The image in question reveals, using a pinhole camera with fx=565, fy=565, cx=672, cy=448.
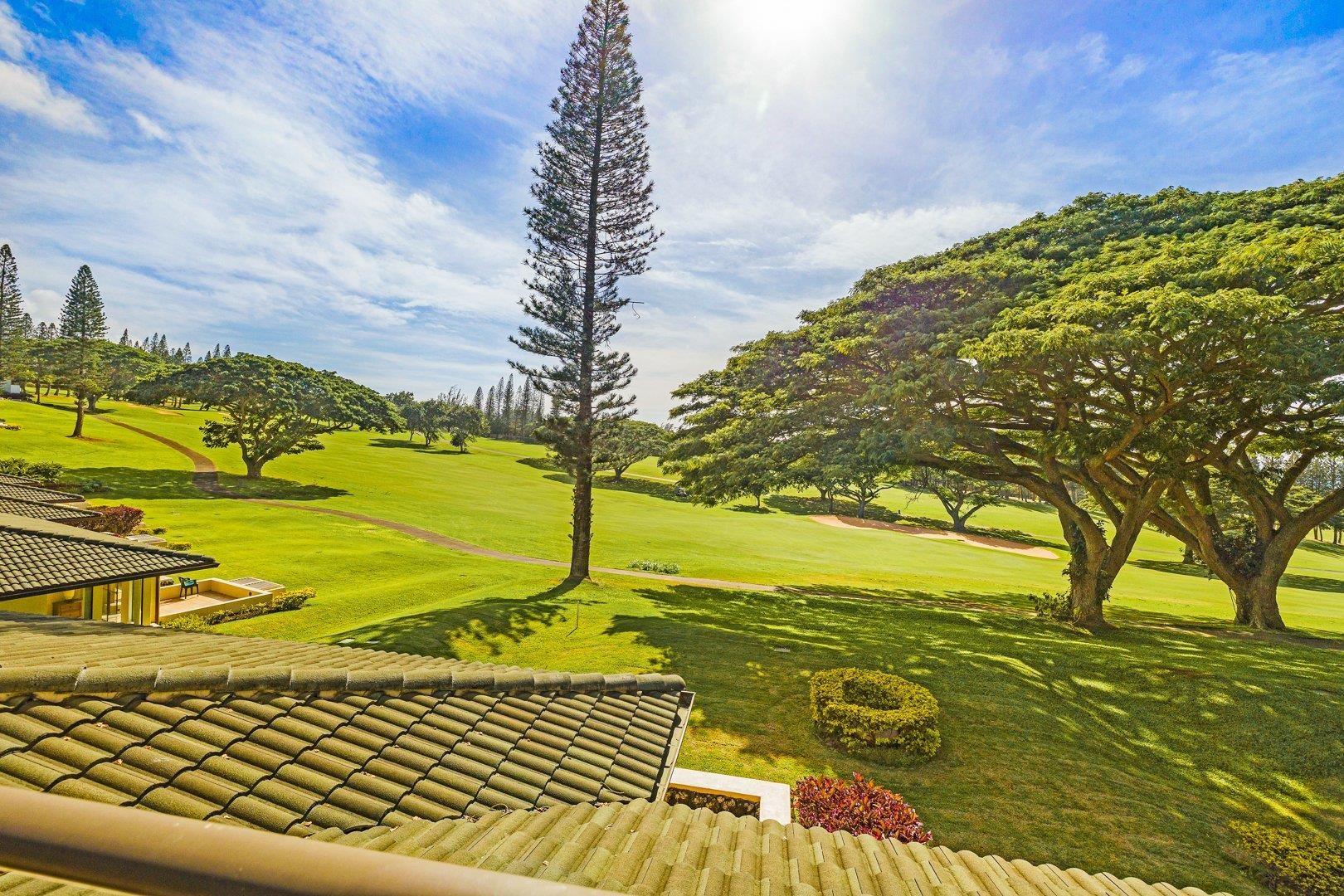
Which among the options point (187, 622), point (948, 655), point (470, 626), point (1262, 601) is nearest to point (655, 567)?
point (470, 626)

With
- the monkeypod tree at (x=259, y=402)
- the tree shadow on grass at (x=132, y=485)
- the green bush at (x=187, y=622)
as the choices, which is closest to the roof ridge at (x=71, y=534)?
the green bush at (x=187, y=622)

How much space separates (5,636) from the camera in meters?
6.75

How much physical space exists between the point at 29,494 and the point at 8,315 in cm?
A: 6270

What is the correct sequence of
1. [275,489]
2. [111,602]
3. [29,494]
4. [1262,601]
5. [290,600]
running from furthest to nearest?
[275,489] < [29,494] < [1262,601] < [290,600] < [111,602]

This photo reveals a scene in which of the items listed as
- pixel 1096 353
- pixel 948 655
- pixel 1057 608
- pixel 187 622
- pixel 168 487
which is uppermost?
pixel 1096 353

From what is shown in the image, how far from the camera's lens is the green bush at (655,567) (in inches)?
1145

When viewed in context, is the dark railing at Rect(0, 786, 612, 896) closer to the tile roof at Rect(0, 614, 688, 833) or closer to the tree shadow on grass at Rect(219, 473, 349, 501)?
the tile roof at Rect(0, 614, 688, 833)

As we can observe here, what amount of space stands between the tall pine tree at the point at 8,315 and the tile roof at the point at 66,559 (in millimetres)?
68515

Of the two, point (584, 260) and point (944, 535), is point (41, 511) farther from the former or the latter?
point (944, 535)

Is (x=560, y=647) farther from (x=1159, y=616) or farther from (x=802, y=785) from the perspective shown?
(x=1159, y=616)

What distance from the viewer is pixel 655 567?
96.4ft

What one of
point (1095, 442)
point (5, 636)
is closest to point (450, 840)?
point (5, 636)

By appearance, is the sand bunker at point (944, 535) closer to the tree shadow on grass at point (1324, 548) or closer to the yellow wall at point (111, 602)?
the tree shadow on grass at point (1324, 548)

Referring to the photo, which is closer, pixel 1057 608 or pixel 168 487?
pixel 1057 608
